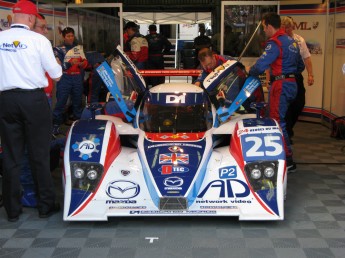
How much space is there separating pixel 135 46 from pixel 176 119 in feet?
16.4

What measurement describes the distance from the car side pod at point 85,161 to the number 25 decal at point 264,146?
1127mm

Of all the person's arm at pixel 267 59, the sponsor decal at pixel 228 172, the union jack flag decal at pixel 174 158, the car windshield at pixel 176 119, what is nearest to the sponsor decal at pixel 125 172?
the union jack flag decal at pixel 174 158

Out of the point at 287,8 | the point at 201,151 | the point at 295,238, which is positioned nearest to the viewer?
the point at 295,238

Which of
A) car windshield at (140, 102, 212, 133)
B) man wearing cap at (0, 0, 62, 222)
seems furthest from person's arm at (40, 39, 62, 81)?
car windshield at (140, 102, 212, 133)

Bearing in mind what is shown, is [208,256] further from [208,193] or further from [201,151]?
[201,151]

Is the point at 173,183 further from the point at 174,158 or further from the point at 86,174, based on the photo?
the point at 86,174

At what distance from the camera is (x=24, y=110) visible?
3.80 meters

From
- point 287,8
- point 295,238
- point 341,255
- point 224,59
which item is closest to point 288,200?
point 295,238

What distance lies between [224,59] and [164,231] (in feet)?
8.29

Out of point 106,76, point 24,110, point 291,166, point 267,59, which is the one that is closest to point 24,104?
point 24,110

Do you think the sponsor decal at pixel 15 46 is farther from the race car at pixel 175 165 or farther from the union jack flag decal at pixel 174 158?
the union jack flag decal at pixel 174 158

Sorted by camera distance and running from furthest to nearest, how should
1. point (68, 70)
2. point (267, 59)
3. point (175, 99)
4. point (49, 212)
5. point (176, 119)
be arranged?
point (68, 70) < point (267, 59) < point (175, 99) < point (176, 119) < point (49, 212)

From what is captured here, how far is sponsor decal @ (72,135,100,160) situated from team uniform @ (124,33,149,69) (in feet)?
17.3

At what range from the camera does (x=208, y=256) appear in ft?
10.9
